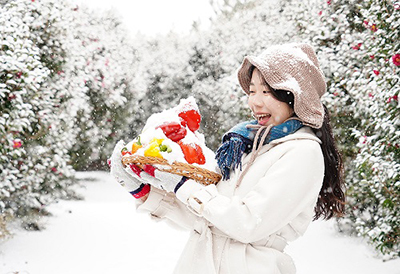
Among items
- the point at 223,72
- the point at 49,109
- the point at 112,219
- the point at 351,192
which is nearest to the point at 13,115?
the point at 49,109

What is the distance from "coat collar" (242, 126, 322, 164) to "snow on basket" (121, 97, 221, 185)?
0.50 ft

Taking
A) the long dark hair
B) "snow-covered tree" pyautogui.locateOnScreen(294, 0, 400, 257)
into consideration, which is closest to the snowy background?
"snow-covered tree" pyautogui.locateOnScreen(294, 0, 400, 257)

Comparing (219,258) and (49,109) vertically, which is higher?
(219,258)

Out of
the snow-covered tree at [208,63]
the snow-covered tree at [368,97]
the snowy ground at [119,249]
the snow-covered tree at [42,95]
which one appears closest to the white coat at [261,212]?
the snow-covered tree at [368,97]

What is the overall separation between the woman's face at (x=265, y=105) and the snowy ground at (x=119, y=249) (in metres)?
3.70

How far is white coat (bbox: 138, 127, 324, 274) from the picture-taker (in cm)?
147

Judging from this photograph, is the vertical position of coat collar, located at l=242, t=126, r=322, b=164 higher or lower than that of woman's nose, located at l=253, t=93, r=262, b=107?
lower

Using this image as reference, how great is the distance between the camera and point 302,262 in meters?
5.43

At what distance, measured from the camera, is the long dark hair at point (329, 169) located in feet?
5.40

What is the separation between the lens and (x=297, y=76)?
1.59 m

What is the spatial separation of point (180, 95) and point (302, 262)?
6682 millimetres

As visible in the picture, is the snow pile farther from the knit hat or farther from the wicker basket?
the knit hat

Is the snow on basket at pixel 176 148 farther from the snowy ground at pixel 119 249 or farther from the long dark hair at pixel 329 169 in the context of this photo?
the snowy ground at pixel 119 249

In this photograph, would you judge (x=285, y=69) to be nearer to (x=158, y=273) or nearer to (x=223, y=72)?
(x=158, y=273)
